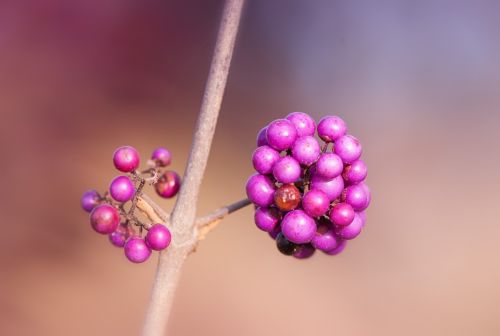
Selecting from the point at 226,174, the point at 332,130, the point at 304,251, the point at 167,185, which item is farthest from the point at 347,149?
the point at 226,174

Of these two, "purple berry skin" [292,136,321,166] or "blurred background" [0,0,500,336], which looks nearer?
"purple berry skin" [292,136,321,166]

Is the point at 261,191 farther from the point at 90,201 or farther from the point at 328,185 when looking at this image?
the point at 90,201

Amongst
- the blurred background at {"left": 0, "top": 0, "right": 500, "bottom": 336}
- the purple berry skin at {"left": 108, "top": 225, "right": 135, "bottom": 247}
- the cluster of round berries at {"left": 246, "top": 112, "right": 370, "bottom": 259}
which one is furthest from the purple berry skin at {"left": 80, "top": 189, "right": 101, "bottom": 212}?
the blurred background at {"left": 0, "top": 0, "right": 500, "bottom": 336}

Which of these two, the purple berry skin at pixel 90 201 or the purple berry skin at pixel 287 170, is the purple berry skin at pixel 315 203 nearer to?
the purple berry skin at pixel 287 170

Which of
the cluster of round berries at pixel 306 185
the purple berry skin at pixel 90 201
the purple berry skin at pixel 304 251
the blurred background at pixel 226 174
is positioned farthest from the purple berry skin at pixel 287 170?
the blurred background at pixel 226 174

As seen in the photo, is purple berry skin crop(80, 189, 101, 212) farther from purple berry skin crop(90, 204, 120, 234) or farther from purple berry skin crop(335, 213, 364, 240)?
purple berry skin crop(335, 213, 364, 240)

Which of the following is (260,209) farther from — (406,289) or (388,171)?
(388,171)
